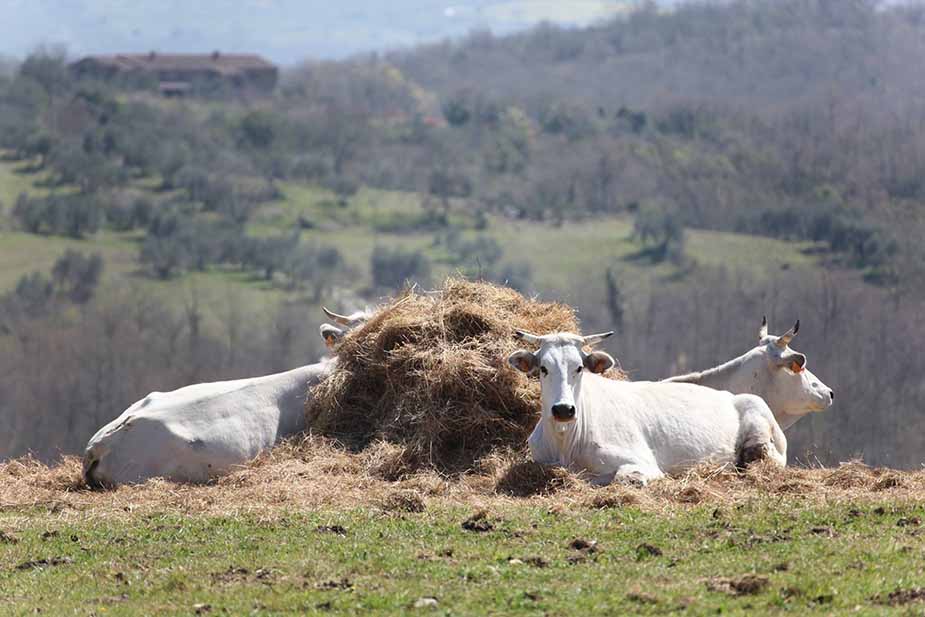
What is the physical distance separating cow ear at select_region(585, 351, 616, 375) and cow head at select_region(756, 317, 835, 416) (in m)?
4.26

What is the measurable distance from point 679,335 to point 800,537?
86307 millimetres

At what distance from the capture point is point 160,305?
115062 millimetres

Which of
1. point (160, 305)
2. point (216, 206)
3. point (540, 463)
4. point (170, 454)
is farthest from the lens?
point (216, 206)

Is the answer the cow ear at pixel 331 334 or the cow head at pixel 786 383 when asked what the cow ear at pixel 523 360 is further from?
the cow head at pixel 786 383

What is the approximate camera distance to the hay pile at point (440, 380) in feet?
55.6

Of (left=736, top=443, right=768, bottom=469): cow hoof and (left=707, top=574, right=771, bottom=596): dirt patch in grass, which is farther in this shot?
(left=736, top=443, right=768, bottom=469): cow hoof

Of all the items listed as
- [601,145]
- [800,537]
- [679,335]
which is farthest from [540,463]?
[601,145]

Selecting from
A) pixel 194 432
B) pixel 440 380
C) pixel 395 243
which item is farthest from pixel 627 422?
pixel 395 243

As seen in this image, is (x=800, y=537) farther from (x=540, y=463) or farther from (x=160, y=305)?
(x=160, y=305)

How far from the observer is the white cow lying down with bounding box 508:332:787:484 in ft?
50.7

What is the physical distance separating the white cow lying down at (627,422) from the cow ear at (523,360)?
1cm

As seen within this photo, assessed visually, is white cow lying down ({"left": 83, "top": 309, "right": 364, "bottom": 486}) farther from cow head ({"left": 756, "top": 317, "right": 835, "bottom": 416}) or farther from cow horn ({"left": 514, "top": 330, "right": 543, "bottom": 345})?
cow head ({"left": 756, "top": 317, "right": 835, "bottom": 416})

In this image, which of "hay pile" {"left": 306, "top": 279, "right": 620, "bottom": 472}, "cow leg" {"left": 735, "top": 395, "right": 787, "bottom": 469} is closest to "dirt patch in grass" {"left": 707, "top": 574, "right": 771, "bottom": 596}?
"cow leg" {"left": 735, "top": 395, "right": 787, "bottom": 469}

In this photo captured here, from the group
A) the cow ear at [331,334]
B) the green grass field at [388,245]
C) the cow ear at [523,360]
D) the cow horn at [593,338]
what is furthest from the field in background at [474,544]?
the green grass field at [388,245]
